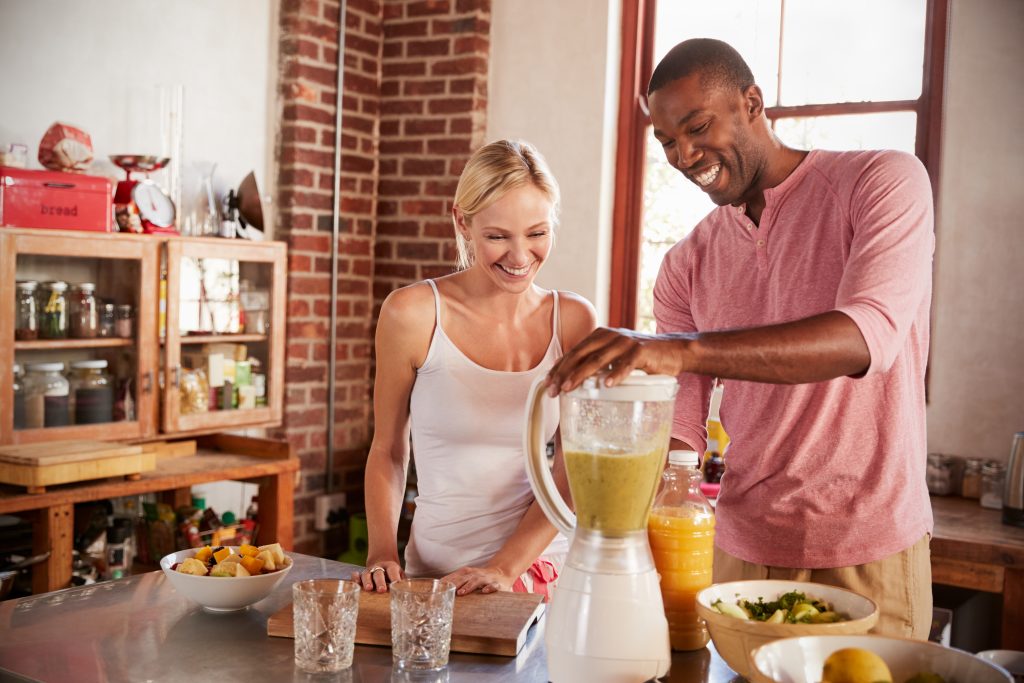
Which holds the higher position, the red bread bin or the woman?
the red bread bin

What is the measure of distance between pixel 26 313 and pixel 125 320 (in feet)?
1.02

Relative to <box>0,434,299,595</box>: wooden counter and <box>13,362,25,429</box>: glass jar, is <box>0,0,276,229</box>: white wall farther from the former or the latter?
<box>0,434,299,595</box>: wooden counter

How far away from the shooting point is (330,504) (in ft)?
13.3

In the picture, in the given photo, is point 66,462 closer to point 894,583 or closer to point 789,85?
point 894,583

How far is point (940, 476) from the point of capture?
10.9 feet

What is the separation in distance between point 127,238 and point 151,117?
633 millimetres

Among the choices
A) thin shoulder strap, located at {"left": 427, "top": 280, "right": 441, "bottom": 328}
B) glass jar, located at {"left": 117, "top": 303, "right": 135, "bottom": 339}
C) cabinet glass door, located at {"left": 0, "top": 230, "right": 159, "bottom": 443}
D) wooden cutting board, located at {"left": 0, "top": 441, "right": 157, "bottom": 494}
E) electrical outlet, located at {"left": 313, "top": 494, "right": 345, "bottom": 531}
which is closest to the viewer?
thin shoulder strap, located at {"left": 427, "top": 280, "right": 441, "bottom": 328}

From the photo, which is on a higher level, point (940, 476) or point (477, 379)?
point (477, 379)

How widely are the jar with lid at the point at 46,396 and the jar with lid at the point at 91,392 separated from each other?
3 cm

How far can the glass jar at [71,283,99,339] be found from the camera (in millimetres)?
3027

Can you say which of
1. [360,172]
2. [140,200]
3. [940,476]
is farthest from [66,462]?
[940,476]

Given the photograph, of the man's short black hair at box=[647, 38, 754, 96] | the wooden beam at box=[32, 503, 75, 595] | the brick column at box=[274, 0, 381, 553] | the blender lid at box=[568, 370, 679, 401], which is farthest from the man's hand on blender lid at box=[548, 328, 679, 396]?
the brick column at box=[274, 0, 381, 553]

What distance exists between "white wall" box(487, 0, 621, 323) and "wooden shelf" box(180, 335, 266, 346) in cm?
112

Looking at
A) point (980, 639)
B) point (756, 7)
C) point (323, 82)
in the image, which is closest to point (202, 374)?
point (323, 82)
